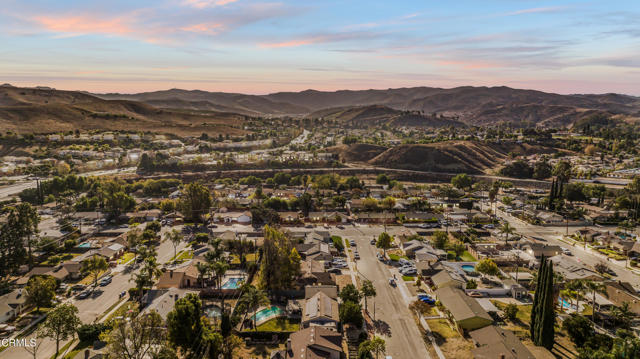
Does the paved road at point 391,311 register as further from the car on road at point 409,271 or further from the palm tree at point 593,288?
the palm tree at point 593,288

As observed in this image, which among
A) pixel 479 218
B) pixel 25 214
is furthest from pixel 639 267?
pixel 25 214

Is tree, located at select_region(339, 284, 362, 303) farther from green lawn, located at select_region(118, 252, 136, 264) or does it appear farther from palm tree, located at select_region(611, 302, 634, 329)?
green lawn, located at select_region(118, 252, 136, 264)

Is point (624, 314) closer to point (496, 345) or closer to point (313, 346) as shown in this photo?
point (496, 345)

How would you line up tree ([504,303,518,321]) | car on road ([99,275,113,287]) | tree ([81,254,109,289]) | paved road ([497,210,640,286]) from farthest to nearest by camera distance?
1. paved road ([497,210,640,286])
2. car on road ([99,275,113,287])
3. tree ([81,254,109,289])
4. tree ([504,303,518,321])

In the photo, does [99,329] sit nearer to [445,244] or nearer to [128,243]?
[128,243]

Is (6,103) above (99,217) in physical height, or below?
above

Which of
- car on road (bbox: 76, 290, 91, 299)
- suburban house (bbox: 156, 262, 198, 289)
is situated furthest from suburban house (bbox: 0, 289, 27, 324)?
suburban house (bbox: 156, 262, 198, 289)
